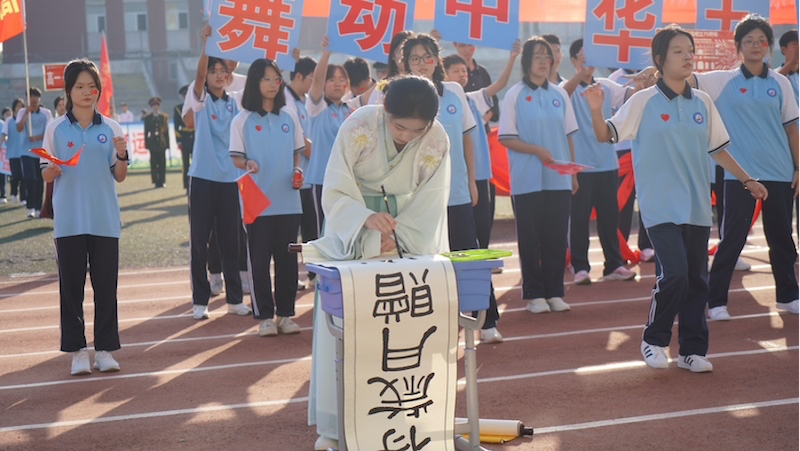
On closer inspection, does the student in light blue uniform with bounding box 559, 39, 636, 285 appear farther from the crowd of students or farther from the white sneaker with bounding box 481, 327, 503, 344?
the white sneaker with bounding box 481, 327, 503, 344

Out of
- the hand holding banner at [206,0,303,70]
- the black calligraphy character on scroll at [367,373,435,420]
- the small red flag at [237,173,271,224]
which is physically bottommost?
the black calligraphy character on scroll at [367,373,435,420]

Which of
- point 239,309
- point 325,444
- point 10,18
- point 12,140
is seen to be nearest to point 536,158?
point 239,309

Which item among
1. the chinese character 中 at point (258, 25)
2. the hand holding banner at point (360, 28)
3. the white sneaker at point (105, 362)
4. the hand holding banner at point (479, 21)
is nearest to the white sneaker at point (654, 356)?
the hand holding banner at point (479, 21)

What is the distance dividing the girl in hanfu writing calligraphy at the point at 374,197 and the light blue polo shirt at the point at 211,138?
3597 mm

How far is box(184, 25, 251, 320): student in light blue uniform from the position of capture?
26.8 feet

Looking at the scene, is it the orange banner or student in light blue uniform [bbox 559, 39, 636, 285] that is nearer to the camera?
student in light blue uniform [bbox 559, 39, 636, 285]

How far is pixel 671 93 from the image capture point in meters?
6.05

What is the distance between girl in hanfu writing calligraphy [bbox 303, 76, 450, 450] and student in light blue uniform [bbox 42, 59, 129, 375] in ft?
7.34

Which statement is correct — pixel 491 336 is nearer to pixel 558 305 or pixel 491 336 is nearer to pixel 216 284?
pixel 558 305

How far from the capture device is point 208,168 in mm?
8172

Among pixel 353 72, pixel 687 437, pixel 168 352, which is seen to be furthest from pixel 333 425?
pixel 353 72

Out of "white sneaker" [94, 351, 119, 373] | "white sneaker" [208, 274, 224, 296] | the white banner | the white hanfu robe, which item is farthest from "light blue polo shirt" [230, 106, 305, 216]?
the white banner

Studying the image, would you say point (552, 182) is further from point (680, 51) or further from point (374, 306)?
point (374, 306)

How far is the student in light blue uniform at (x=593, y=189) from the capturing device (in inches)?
367
